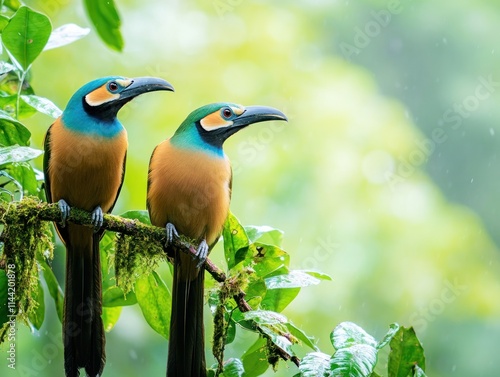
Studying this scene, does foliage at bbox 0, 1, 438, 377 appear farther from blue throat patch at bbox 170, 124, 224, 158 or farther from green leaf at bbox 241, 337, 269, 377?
blue throat patch at bbox 170, 124, 224, 158

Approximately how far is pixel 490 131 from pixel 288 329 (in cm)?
532

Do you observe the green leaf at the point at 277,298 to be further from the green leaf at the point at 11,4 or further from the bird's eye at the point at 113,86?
the green leaf at the point at 11,4

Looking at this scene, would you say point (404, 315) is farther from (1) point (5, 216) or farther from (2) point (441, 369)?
(1) point (5, 216)

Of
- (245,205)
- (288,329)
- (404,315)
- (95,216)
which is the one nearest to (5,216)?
(95,216)

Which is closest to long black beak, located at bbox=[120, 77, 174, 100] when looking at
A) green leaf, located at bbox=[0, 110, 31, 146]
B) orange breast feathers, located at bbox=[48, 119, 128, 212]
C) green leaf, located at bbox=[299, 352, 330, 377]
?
orange breast feathers, located at bbox=[48, 119, 128, 212]

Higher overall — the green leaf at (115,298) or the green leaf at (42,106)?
the green leaf at (42,106)

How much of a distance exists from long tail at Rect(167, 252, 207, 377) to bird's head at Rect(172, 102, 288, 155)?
34cm

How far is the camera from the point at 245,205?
4465mm

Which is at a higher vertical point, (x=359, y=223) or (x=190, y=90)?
(x=190, y=90)

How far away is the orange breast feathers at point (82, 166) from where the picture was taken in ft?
5.98

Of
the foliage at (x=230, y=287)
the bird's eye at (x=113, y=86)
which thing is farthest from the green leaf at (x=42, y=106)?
the bird's eye at (x=113, y=86)

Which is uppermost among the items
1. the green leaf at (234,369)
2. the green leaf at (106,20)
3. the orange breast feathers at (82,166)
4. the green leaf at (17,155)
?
the green leaf at (106,20)

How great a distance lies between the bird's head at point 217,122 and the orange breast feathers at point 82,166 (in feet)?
0.57

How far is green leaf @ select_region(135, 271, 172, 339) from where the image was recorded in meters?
1.74
